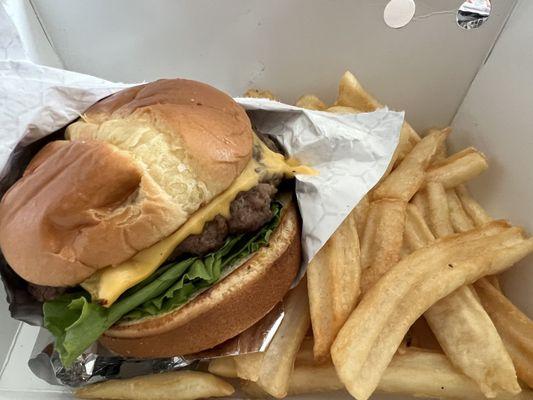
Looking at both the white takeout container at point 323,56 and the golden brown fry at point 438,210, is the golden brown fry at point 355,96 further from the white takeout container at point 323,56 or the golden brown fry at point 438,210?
the golden brown fry at point 438,210

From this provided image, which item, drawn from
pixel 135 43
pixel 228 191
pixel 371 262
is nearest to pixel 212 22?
pixel 135 43

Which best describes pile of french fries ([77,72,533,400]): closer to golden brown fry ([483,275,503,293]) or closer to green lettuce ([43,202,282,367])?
golden brown fry ([483,275,503,293])

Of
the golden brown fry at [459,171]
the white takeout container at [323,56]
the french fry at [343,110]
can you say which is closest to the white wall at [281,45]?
the white takeout container at [323,56]

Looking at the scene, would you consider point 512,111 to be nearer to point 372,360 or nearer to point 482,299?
point 482,299

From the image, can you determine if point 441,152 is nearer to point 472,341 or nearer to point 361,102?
point 361,102

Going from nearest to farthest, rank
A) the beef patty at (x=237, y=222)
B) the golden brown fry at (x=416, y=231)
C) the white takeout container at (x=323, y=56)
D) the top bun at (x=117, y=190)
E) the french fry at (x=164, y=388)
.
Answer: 1. the top bun at (x=117, y=190)
2. the beef patty at (x=237, y=222)
3. the french fry at (x=164, y=388)
4. the golden brown fry at (x=416, y=231)
5. the white takeout container at (x=323, y=56)
